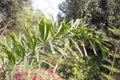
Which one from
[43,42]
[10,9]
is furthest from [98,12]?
[43,42]

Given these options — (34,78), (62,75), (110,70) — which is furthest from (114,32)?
(34,78)

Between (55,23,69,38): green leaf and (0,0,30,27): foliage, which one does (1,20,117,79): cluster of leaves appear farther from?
(0,0,30,27): foliage

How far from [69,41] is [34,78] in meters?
7.55

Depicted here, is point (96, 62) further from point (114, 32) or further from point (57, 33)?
point (57, 33)

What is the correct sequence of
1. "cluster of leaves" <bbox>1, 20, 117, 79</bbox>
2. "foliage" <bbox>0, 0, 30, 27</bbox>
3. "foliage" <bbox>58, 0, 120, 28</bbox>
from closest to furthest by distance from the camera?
1. "cluster of leaves" <bbox>1, 20, 117, 79</bbox>
2. "foliage" <bbox>58, 0, 120, 28</bbox>
3. "foliage" <bbox>0, 0, 30, 27</bbox>

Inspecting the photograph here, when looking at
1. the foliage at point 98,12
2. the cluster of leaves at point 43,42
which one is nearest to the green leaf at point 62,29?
the cluster of leaves at point 43,42

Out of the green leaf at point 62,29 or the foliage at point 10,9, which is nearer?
the green leaf at point 62,29

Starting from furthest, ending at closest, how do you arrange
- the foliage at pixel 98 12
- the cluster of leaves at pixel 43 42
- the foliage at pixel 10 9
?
the foliage at pixel 10 9 → the foliage at pixel 98 12 → the cluster of leaves at pixel 43 42

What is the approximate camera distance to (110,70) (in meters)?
14.4

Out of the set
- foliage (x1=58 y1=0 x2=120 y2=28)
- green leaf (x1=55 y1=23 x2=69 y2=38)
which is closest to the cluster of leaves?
green leaf (x1=55 y1=23 x2=69 y2=38)

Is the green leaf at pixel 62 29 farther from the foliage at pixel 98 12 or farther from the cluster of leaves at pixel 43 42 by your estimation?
the foliage at pixel 98 12

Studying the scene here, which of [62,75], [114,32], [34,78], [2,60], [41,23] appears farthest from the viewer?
[62,75]

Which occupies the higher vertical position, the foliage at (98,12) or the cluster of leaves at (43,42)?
the cluster of leaves at (43,42)

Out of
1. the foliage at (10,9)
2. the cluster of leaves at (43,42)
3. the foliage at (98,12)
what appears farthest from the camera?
the foliage at (10,9)
